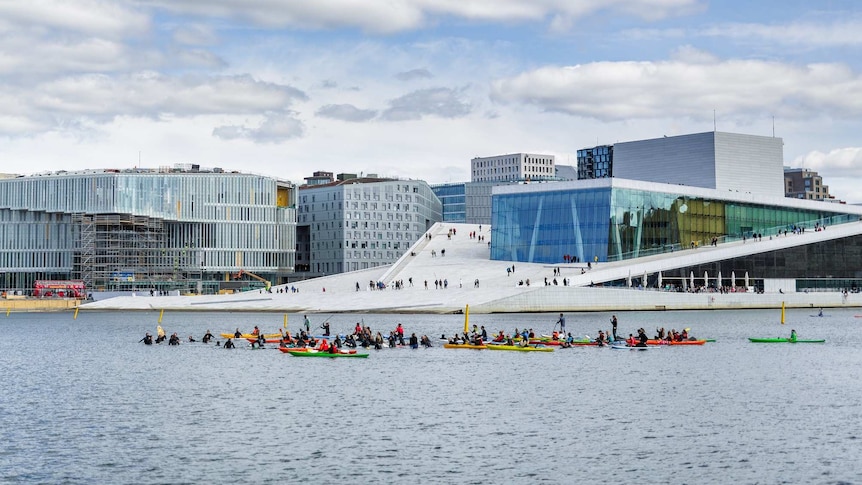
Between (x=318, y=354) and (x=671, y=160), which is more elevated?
(x=671, y=160)

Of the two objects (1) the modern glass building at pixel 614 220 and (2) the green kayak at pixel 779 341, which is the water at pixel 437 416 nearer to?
(2) the green kayak at pixel 779 341

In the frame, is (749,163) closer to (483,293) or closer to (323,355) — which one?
(483,293)

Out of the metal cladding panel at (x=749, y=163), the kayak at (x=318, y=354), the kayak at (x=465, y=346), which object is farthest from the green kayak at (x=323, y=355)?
the metal cladding panel at (x=749, y=163)

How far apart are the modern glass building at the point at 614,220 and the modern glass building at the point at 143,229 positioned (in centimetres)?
4851

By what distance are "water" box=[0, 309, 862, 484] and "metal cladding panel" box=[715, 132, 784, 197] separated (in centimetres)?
10079

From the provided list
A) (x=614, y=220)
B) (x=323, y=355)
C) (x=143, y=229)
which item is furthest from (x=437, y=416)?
(x=143, y=229)

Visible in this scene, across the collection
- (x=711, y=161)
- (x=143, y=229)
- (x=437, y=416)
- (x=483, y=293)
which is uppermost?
(x=711, y=161)

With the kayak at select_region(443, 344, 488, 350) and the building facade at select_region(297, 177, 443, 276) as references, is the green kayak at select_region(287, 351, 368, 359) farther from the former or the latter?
the building facade at select_region(297, 177, 443, 276)

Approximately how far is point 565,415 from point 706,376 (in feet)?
51.2

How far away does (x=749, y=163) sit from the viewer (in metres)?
179

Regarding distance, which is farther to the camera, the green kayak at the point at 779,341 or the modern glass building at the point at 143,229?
the modern glass building at the point at 143,229

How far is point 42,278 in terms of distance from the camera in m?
174

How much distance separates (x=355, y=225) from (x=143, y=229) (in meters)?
39.7

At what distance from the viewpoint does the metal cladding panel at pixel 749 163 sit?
175 meters
